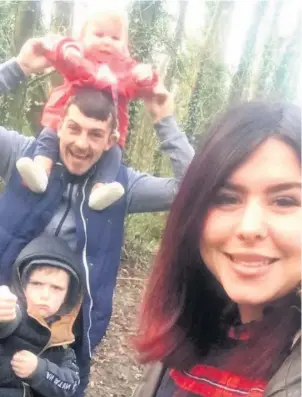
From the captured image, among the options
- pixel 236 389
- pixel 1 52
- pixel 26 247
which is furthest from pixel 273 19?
pixel 1 52

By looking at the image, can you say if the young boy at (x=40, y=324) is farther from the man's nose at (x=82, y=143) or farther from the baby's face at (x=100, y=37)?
the baby's face at (x=100, y=37)

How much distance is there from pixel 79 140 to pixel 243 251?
0.65 meters

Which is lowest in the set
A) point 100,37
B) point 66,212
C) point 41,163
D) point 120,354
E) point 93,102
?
point 120,354

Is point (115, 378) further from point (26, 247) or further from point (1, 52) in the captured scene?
point (1, 52)

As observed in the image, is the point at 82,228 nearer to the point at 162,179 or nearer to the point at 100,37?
the point at 162,179

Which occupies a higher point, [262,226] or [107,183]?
[107,183]

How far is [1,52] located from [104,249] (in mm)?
1190

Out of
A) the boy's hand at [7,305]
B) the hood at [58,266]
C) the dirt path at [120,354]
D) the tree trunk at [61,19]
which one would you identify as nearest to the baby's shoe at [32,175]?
the hood at [58,266]

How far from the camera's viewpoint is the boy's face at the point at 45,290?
1122 millimetres

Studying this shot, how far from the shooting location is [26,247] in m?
1.13

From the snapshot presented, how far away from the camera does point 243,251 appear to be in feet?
1.88

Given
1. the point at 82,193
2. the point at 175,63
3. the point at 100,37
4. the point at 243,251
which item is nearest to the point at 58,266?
the point at 82,193

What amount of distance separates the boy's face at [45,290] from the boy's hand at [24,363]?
0.09 meters

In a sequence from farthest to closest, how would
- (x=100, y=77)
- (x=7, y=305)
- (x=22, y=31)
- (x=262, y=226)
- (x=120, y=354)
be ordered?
1. (x=120, y=354)
2. (x=22, y=31)
3. (x=100, y=77)
4. (x=7, y=305)
5. (x=262, y=226)
